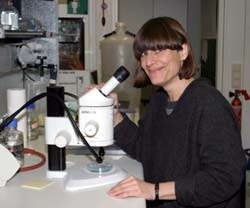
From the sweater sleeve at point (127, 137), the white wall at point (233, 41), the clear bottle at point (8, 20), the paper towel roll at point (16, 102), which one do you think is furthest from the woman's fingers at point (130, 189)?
the white wall at point (233, 41)

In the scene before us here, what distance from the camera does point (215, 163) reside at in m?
1.23

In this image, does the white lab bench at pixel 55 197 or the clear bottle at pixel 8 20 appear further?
the clear bottle at pixel 8 20

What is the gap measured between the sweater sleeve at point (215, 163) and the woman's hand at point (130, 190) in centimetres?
13

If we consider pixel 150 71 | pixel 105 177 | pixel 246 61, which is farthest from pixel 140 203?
pixel 246 61

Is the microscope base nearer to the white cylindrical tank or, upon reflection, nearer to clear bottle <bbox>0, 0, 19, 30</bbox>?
clear bottle <bbox>0, 0, 19, 30</bbox>

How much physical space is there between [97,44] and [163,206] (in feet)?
7.04

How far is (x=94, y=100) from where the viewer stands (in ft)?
3.81

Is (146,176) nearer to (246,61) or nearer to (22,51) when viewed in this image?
(22,51)

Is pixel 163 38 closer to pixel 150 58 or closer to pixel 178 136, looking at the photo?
pixel 150 58

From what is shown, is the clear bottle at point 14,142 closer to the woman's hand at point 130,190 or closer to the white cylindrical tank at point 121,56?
the woman's hand at point 130,190

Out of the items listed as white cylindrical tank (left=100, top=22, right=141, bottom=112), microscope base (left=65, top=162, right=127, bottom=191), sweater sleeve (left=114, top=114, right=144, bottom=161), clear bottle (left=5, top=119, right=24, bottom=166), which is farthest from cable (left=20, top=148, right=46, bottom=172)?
white cylindrical tank (left=100, top=22, right=141, bottom=112)

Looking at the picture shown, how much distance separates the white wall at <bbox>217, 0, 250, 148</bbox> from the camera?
3.12 m

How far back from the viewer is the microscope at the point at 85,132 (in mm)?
1164

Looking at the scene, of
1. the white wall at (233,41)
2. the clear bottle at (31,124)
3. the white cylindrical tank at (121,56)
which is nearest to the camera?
the clear bottle at (31,124)
